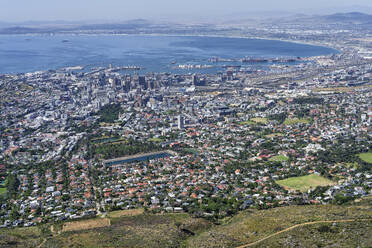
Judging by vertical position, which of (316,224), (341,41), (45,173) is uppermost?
(341,41)

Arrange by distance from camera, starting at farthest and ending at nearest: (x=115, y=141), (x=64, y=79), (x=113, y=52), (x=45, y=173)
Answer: (x=113, y=52)
(x=64, y=79)
(x=115, y=141)
(x=45, y=173)

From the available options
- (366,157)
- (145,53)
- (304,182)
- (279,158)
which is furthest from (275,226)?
(145,53)

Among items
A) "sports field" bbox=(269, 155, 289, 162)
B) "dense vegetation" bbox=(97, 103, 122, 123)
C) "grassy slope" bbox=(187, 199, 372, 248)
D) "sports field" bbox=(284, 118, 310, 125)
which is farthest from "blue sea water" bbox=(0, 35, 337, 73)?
"grassy slope" bbox=(187, 199, 372, 248)

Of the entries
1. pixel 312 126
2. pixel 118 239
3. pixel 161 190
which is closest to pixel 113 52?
pixel 312 126

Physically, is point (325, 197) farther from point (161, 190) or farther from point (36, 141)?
point (36, 141)

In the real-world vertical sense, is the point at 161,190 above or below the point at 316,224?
below

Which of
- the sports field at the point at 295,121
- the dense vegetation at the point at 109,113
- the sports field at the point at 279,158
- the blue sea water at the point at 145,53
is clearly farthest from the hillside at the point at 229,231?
the blue sea water at the point at 145,53

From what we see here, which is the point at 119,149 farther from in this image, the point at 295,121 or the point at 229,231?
the point at 295,121
